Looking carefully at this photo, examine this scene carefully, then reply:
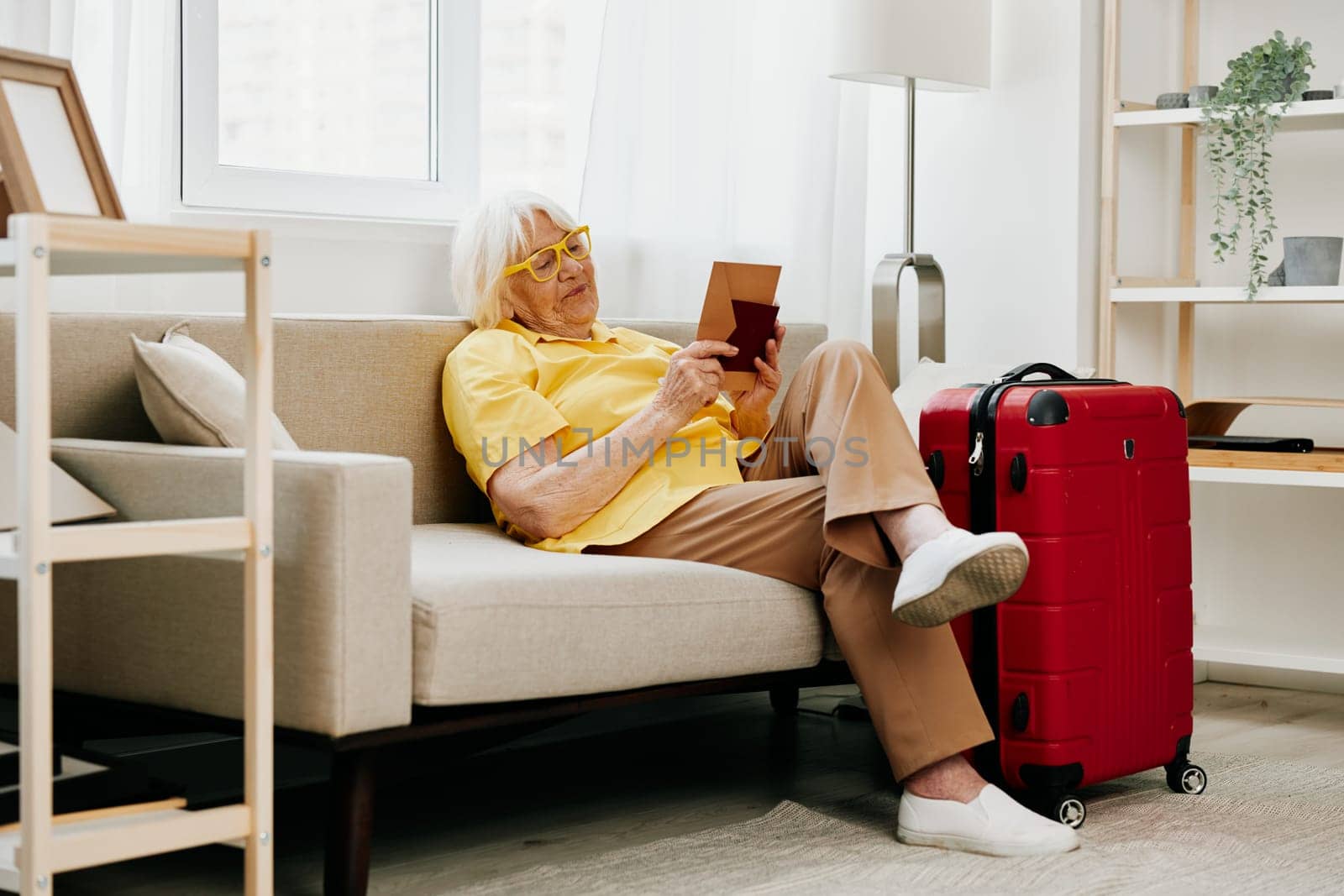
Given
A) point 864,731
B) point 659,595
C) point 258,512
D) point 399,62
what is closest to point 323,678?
point 258,512

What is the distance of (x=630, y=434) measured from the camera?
2469 mm

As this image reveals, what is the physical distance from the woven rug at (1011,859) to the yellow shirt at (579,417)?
500mm

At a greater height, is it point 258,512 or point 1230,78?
point 1230,78

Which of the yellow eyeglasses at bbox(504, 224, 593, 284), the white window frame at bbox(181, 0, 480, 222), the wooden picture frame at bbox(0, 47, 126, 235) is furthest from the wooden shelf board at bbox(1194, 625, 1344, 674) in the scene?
the wooden picture frame at bbox(0, 47, 126, 235)

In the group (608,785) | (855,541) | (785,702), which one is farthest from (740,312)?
(785,702)

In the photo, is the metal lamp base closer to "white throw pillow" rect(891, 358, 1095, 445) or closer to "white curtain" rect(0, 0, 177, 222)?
"white throw pillow" rect(891, 358, 1095, 445)

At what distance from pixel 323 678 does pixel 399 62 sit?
180 centimetres

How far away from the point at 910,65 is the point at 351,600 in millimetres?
1993

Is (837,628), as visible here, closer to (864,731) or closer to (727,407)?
(727,407)

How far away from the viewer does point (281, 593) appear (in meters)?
1.92

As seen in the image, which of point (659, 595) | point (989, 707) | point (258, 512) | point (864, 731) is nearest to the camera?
point (258, 512)

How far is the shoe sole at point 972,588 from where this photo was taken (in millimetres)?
2041

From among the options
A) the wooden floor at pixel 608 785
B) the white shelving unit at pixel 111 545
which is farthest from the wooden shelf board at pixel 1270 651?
the white shelving unit at pixel 111 545

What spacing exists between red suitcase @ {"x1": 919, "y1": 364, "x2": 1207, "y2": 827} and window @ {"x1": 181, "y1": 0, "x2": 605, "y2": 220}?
127 centimetres
